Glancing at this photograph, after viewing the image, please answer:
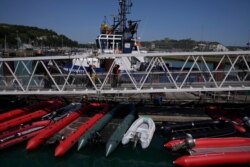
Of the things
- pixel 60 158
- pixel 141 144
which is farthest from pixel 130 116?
pixel 60 158

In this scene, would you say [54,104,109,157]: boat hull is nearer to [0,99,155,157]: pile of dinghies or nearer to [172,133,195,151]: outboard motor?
[0,99,155,157]: pile of dinghies

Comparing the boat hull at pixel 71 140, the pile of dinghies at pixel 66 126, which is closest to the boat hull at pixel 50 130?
the pile of dinghies at pixel 66 126

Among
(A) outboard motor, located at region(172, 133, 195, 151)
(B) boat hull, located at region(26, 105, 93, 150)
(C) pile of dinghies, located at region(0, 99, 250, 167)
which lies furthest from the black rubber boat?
(B) boat hull, located at region(26, 105, 93, 150)

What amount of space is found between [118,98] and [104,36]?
11.6 metres

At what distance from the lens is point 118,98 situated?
2286 cm

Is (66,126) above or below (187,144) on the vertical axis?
below

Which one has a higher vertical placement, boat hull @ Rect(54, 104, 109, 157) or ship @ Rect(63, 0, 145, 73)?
ship @ Rect(63, 0, 145, 73)

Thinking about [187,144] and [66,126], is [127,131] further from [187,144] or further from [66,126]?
A: [187,144]

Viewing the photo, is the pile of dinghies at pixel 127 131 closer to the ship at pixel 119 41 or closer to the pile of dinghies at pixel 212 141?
the pile of dinghies at pixel 212 141

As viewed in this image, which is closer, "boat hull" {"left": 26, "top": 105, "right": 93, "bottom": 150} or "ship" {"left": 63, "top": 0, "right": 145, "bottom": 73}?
"boat hull" {"left": 26, "top": 105, "right": 93, "bottom": 150}

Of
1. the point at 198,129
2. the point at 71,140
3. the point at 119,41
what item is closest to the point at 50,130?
the point at 71,140

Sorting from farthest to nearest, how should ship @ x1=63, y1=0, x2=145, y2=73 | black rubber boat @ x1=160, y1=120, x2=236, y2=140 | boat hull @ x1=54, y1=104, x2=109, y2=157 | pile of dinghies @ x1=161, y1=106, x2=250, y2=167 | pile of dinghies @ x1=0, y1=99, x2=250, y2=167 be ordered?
ship @ x1=63, y1=0, x2=145, y2=73, black rubber boat @ x1=160, y1=120, x2=236, y2=140, boat hull @ x1=54, y1=104, x2=109, y2=157, pile of dinghies @ x1=0, y1=99, x2=250, y2=167, pile of dinghies @ x1=161, y1=106, x2=250, y2=167

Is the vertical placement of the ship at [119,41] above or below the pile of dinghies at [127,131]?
above

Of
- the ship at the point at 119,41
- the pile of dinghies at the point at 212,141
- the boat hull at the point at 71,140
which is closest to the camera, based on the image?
the pile of dinghies at the point at 212,141
